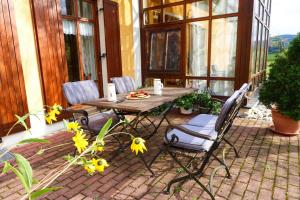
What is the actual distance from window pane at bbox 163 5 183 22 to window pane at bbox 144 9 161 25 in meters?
0.23

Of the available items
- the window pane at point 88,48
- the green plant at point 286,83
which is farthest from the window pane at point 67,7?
the green plant at point 286,83

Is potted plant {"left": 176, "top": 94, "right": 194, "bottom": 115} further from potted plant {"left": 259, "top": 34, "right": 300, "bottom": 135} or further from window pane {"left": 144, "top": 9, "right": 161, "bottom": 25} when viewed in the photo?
window pane {"left": 144, "top": 9, "right": 161, "bottom": 25}

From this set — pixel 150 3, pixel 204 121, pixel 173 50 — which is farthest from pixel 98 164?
pixel 150 3

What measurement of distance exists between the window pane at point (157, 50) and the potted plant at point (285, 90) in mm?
3069

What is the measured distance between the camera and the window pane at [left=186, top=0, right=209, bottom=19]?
5.20 meters

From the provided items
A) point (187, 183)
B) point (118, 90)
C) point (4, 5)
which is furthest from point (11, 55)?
point (187, 183)

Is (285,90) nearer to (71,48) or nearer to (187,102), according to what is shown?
(187,102)

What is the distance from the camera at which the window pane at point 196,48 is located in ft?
17.6

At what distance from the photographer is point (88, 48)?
16.7 ft

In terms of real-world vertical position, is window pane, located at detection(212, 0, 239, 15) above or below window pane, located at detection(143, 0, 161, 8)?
below

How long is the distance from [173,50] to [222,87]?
5.52 feet

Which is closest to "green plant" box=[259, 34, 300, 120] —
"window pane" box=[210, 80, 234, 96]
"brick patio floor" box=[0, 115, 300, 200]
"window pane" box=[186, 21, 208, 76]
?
"brick patio floor" box=[0, 115, 300, 200]

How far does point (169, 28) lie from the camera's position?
576 cm

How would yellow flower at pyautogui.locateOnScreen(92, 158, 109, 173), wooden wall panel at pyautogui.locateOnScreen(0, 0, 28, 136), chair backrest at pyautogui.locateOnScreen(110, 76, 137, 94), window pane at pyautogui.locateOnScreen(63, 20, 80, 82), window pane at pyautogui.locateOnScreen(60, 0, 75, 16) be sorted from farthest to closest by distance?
window pane at pyautogui.locateOnScreen(63, 20, 80, 82), window pane at pyautogui.locateOnScreen(60, 0, 75, 16), chair backrest at pyautogui.locateOnScreen(110, 76, 137, 94), wooden wall panel at pyautogui.locateOnScreen(0, 0, 28, 136), yellow flower at pyautogui.locateOnScreen(92, 158, 109, 173)
